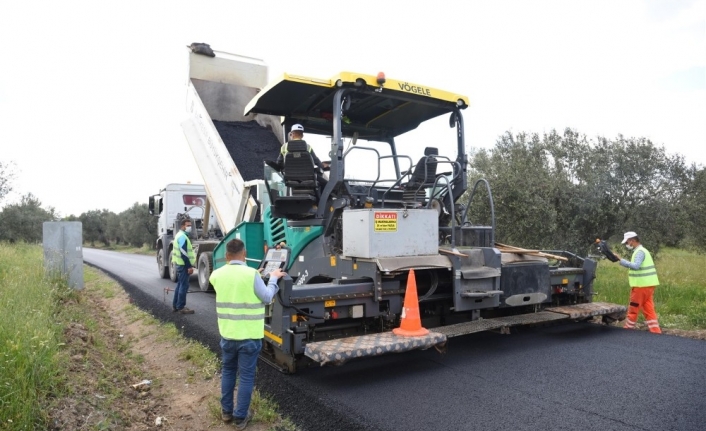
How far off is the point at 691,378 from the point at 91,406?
4793 millimetres

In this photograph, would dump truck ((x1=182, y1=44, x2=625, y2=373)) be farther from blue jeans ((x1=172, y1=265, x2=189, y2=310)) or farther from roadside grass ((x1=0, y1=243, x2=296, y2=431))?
blue jeans ((x1=172, y1=265, x2=189, y2=310))

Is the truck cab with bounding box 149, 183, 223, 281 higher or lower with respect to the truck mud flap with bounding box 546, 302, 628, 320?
higher

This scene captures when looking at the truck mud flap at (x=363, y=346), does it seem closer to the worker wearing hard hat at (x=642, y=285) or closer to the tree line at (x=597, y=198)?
the worker wearing hard hat at (x=642, y=285)

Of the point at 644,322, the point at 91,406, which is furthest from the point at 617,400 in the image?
the point at 91,406

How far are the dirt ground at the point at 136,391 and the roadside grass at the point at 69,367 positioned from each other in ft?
0.04

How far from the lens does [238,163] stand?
795cm

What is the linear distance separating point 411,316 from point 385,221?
90cm

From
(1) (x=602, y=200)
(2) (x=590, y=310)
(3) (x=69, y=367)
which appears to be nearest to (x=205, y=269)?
(3) (x=69, y=367)

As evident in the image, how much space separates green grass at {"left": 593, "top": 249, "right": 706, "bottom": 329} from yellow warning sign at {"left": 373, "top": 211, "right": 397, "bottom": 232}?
4202 millimetres

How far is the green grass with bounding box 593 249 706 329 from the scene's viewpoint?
6.53 m

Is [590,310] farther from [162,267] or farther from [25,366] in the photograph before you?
[162,267]

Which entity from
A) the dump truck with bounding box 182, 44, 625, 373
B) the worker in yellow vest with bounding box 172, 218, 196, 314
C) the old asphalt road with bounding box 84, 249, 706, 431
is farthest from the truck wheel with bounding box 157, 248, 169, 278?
the old asphalt road with bounding box 84, 249, 706, 431

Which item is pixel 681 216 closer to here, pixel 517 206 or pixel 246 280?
pixel 517 206

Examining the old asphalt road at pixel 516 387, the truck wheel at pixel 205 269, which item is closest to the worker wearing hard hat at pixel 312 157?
the old asphalt road at pixel 516 387
